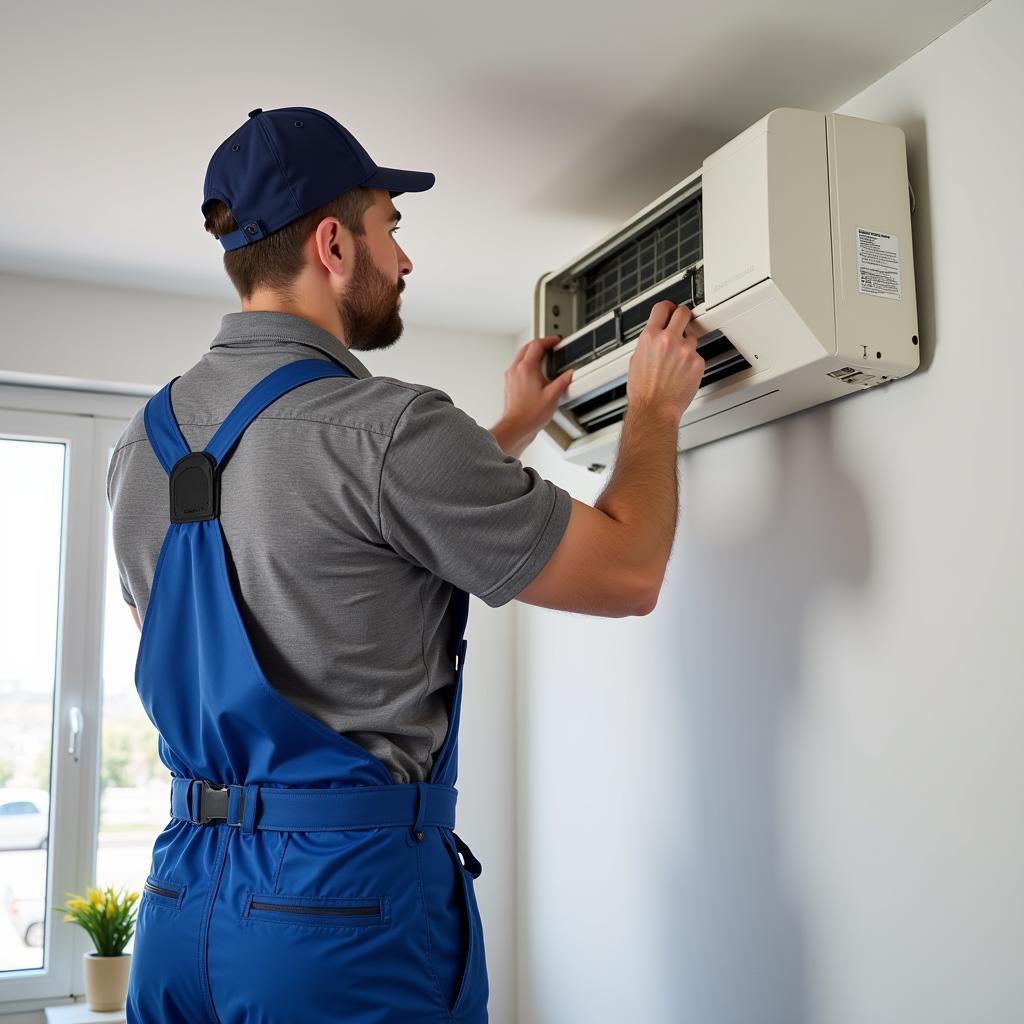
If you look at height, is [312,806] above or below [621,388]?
below

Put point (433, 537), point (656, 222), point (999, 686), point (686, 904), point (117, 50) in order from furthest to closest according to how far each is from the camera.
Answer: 1. point (686, 904)
2. point (656, 222)
3. point (117, 50)
4. point (999, 686)
5. point (433, 537)

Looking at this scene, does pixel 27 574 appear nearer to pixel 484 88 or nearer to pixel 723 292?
pixel 484 88

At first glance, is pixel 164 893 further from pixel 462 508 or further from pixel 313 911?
pixel 462 508

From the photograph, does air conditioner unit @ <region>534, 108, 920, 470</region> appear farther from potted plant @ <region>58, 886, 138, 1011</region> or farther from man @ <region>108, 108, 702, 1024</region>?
potted plant @ <region>58, 886, 138, 1011</region>

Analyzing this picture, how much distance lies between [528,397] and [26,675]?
1.53 meters

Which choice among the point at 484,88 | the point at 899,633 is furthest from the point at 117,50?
the point at 899,633

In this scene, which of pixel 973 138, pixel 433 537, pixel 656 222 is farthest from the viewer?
pixel 656 222

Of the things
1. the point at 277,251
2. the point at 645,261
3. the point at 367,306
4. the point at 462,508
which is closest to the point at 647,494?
the point at 462,508

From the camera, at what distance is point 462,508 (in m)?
1.09

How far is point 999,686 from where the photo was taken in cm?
140

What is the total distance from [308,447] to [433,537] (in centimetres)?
16

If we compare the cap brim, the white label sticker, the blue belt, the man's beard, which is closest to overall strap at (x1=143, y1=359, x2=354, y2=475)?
the man's beard

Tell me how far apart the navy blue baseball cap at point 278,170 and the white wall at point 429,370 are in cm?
155

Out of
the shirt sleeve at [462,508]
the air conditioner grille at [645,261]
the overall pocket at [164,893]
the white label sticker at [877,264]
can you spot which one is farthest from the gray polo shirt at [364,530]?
the air conditioner grille at [645,261]
